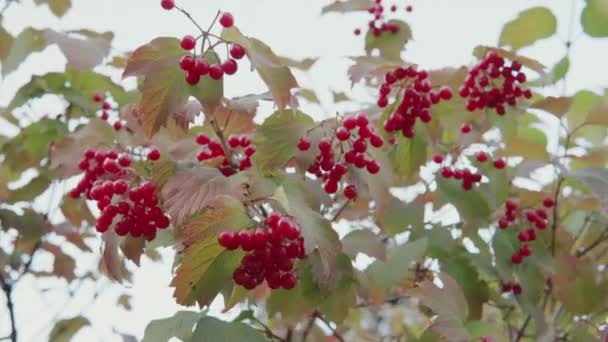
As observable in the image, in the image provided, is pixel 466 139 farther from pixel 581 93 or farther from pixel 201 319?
pixel 201 319

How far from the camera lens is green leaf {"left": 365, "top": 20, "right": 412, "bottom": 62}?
8.81 ft

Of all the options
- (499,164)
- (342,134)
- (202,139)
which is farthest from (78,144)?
(499,164)

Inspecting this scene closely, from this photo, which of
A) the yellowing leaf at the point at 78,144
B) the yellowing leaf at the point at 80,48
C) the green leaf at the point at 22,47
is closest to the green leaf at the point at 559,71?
the yellowing leaf at the point at 78,144

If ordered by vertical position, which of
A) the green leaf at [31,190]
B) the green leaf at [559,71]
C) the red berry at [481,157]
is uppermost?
the green leaf at [559,71]

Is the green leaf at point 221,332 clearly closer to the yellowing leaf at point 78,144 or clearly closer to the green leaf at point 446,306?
the green leaf at point 446,306

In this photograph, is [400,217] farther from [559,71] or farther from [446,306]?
[559,71]

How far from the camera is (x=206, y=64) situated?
1.45 meters

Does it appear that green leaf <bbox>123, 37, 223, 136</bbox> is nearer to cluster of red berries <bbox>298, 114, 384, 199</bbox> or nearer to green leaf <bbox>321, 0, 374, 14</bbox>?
cluster of red berries <bbox>298, 114, 384, 199</bbox>

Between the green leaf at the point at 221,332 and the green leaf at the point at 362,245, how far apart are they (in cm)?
38

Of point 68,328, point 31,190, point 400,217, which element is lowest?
point 68,328

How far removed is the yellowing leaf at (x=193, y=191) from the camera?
1.36m

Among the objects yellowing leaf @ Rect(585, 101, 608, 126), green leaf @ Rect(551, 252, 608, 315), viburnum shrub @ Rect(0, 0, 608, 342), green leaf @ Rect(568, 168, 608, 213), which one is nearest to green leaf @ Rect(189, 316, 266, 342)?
viburnum shrub @ Rect(0, 0, 608, 342)

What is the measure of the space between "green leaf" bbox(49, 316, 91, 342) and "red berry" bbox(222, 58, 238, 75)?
151 centimetres

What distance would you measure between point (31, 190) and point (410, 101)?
154cm
